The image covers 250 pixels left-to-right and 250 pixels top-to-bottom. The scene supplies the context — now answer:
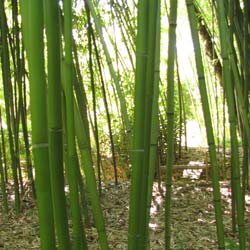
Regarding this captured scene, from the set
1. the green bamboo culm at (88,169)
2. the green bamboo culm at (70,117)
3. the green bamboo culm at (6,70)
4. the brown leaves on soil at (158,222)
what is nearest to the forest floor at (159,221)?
the brown leaves on soil at (158,222)

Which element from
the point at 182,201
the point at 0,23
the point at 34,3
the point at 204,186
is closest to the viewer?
the point at 34,3

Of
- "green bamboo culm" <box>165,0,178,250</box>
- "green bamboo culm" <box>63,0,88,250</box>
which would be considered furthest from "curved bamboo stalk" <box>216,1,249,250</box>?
"green bamboo culm" <box>63,0,88,250</box>

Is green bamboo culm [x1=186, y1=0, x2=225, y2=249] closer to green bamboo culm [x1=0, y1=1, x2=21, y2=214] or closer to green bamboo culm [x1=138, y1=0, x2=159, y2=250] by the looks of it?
green bamboo culm [x1=138, y1=0, x2=159, y2=250]

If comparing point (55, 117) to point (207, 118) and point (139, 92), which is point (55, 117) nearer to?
point (139, 92)

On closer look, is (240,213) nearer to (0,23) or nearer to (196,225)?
(196,225)

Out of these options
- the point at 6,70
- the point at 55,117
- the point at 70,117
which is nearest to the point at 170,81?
the point at 70,117

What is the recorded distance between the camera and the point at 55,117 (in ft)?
2.48

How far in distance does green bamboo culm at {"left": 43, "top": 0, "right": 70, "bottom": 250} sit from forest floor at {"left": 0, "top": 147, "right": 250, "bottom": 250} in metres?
1.56

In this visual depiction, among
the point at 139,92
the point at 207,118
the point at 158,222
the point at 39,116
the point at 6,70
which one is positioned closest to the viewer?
the point at 39,116

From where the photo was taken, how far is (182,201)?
10.1 feet

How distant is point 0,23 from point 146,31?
1.61 metres

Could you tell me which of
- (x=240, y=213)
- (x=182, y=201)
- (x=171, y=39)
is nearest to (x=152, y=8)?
(x=171, y=39)

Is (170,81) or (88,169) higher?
(170,81)

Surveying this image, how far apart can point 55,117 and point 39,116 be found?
5 cm
